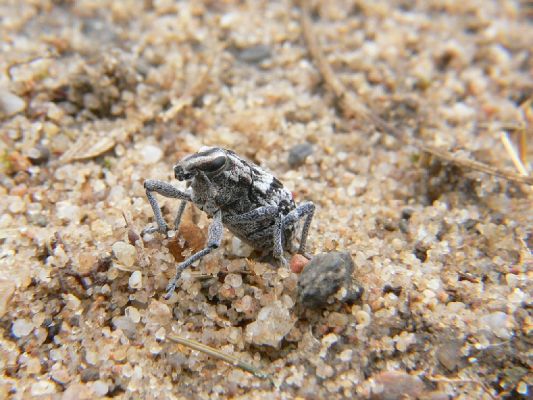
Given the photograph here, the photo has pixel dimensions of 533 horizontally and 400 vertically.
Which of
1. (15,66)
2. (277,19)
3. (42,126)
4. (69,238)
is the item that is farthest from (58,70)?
(277,19)

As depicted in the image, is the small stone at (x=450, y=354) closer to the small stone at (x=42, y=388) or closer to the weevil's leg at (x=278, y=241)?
the weevil's leg at (x=278, y=241)

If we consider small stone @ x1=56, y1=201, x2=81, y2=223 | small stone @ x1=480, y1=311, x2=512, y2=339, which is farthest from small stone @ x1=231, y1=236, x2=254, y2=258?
small stone @ x1=480, y1=311, x2=512, y2=339

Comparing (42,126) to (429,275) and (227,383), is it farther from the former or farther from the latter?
(429,275)

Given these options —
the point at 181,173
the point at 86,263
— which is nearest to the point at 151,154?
the point at 181,173

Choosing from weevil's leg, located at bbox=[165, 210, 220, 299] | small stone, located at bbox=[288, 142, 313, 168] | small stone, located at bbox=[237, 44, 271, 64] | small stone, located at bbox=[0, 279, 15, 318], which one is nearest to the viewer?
small stone, located at bbox=[0, 279, 15, 318]

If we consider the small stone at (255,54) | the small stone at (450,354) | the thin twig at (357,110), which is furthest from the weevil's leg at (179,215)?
the small stone at (255,54)

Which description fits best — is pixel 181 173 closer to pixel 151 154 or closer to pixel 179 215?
pixel 179 215

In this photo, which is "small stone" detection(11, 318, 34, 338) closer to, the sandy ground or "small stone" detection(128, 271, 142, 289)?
the sandy ground
